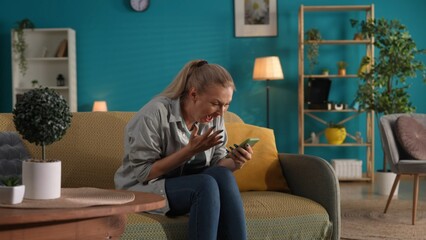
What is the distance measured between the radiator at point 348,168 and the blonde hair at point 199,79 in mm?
4439

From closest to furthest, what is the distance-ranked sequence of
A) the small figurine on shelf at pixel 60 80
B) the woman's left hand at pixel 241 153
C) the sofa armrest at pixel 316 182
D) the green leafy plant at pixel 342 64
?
1. the woman's left hand at pixel 241 153
2. the sofa armrest at pixel 316 182
3. the green leafy plant at pixel 342 64
4. the small figurine on shelf at pixel 60 80

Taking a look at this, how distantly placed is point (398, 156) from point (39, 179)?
3.11 meters

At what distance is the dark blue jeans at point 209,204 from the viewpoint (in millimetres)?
2229

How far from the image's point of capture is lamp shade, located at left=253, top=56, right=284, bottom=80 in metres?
6.81

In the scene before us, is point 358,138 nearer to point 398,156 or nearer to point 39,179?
point 398,156

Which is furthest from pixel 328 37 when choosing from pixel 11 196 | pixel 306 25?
pixel 11 196

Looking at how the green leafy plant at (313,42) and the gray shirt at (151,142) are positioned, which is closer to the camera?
the gray shirt at (151,142)

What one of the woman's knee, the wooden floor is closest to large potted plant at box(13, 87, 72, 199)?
the woman's knee

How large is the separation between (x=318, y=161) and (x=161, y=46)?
15.9 feet

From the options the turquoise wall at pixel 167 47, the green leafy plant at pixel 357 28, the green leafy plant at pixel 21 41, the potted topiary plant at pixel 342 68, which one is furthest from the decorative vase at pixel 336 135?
the green leafy plant at pixel 21 41

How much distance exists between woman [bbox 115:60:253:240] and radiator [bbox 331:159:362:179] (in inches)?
167

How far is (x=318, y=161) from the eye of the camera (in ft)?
9.00

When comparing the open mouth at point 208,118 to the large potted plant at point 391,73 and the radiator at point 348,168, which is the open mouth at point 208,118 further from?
the radiator at point 348,168

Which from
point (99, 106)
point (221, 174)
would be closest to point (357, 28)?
point (99, 106)
